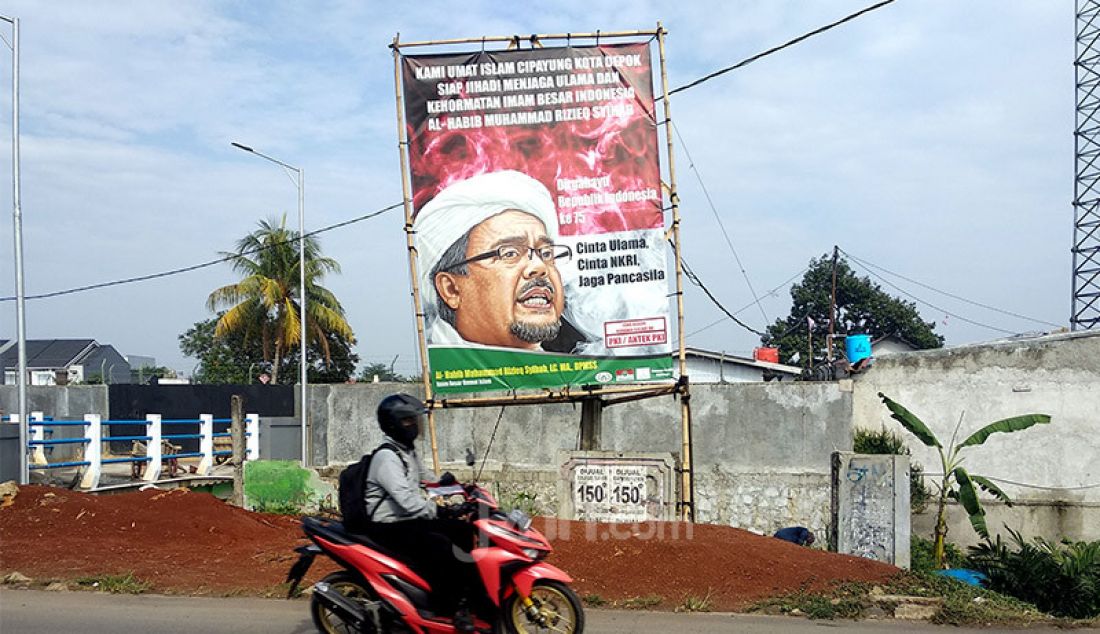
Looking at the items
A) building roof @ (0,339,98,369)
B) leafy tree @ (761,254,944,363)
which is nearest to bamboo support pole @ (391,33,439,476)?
leafy tree @ (761,254,944,363)

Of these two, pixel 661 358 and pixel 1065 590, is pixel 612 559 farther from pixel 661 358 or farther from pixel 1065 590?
pixel 1065 590

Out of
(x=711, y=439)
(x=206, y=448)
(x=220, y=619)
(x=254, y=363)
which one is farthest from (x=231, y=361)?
(x=220, y=619)

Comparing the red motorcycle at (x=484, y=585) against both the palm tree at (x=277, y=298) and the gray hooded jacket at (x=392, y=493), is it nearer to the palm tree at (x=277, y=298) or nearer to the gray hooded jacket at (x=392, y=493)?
the gray hooded jacket at (x=392, y=493)

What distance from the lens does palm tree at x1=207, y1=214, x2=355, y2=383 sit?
127 ft

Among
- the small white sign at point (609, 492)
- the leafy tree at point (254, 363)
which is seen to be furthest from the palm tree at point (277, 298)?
the small white sign at point (609, 492)

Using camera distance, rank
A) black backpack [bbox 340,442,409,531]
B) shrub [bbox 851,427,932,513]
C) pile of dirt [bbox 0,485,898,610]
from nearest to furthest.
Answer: black backpack [bbox 340,442,409,531] < pile of dirt [bbox 0,485,898,610] < shrub [bbox 851,427,932,513]

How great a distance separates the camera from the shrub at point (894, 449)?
16.4m

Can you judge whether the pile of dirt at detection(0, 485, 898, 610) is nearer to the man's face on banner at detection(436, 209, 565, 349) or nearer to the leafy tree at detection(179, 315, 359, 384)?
the man's face on banner at detection(436, 209, 565, 349)

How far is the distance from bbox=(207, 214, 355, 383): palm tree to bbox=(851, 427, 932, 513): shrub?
2673cm

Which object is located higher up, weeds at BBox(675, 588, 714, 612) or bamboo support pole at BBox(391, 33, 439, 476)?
bamboo support pole at BBox(391, 33, 439, 476)

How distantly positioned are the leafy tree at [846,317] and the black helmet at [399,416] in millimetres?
50734

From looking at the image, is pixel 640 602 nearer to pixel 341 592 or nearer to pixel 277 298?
pixel 341 592

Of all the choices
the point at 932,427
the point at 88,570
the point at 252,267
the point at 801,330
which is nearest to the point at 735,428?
the point at 932,427

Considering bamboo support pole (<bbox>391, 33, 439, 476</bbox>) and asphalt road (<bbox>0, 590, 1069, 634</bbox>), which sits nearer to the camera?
asphalt road (<bbox>0, 590, 1069, 634</bbox>)
